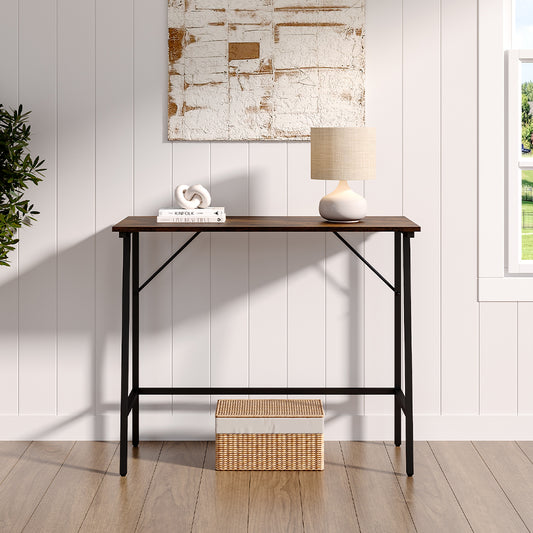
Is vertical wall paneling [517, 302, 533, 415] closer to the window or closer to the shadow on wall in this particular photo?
the window

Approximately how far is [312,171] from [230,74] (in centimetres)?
63

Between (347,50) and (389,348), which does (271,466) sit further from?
(347,50)

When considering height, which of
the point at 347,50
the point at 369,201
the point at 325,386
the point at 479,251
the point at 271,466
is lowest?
the point at 271,466

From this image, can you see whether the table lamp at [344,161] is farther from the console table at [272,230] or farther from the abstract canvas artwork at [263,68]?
the abstract canvas artwork at [263,68]

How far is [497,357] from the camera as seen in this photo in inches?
142

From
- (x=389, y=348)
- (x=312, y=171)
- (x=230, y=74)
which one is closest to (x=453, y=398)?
(x=389, y=348)

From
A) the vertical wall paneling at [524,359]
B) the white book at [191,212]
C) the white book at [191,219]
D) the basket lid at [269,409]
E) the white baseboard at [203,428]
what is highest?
the white book at [191,212]

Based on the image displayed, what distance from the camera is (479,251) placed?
140 inches

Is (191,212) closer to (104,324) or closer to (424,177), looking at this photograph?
(104,324)

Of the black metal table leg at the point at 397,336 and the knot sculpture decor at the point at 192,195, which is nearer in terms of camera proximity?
the knot sculpture decor at the point at 192,195

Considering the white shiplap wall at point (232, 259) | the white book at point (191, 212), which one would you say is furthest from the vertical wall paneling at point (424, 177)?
the white book at point (191, 212)

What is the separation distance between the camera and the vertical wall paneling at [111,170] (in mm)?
3465

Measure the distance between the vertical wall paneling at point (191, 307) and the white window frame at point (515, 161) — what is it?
138 cm

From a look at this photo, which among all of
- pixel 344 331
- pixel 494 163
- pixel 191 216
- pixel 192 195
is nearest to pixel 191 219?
pixel 191 216
